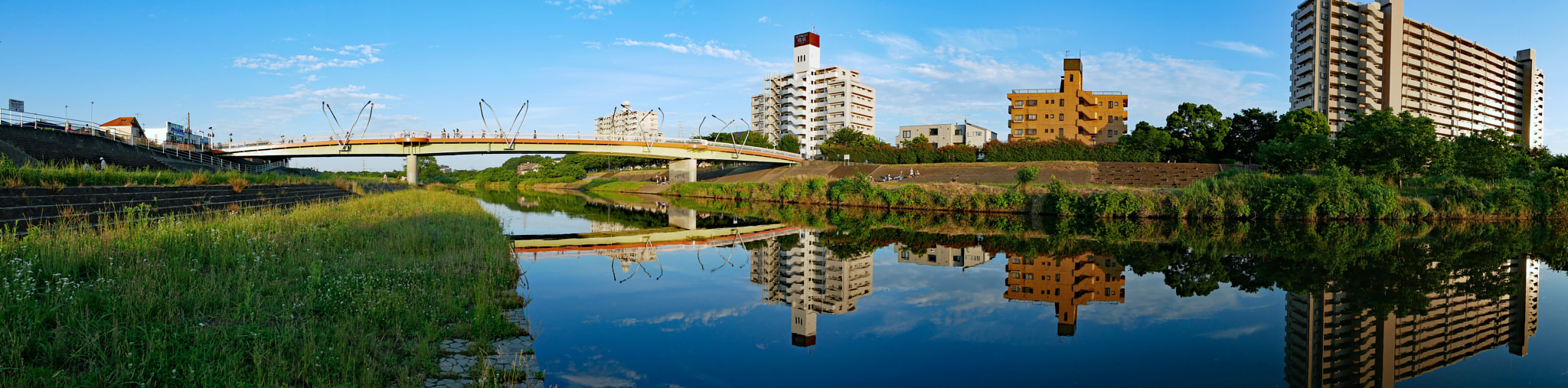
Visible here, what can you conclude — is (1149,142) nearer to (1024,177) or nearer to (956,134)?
(1024,177)

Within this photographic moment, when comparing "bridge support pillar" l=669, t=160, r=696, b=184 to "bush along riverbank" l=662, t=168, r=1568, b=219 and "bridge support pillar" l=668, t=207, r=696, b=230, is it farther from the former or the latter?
"bush along riverbank" l=662, t=168, r=1568, b=219

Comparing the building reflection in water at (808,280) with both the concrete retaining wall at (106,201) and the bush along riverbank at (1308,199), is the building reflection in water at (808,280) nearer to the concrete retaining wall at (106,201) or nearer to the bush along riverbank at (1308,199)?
the concrete retaining wall at (106,201)

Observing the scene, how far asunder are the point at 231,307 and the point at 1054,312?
9699mm

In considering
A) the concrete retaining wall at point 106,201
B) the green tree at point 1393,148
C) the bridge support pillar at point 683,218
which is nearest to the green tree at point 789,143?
the bridge support pillar at point 683,218

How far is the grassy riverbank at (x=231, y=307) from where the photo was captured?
4.62m

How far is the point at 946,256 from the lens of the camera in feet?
53.4

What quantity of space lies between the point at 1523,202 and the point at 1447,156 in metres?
3.44

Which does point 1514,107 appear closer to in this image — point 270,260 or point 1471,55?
point 1471,55

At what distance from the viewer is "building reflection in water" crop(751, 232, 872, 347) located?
28.8ft

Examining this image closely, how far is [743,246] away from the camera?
18844 millimetres

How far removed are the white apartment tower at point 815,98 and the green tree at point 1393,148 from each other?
78343 millimetres

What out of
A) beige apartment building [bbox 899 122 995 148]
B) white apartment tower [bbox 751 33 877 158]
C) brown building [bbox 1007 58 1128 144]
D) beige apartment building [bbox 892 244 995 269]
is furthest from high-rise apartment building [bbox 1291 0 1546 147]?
beige apartment building [bbox 892 244 995 269]

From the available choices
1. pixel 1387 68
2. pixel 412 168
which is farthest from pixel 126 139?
pixel 1387 68

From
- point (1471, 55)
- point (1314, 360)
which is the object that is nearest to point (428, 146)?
point (1314, 360)
